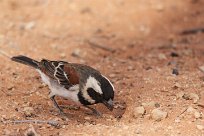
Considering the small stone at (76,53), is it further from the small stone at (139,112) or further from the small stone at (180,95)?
the small stone at (139,112)

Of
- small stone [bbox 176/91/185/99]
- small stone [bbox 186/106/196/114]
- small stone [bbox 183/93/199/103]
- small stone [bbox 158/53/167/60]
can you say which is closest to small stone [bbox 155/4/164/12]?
small stone [bbox 158/53/167/60]

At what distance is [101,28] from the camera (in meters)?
10.5

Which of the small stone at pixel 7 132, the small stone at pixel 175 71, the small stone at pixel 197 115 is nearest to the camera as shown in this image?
the small stone at pixel 7 132

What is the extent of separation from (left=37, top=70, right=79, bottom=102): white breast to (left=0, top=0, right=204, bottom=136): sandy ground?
227mm

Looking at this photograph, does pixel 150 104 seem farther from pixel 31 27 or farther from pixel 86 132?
pixel 31 27

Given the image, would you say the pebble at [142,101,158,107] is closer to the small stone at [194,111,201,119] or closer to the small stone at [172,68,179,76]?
the small stone at [194,111,201,119]

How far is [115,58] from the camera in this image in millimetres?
8773

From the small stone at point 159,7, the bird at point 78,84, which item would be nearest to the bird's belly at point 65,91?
the bird at point 78,84

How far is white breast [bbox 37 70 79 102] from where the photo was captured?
20.9ft

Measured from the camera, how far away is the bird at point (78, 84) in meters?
6.10

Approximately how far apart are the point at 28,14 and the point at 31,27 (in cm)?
84

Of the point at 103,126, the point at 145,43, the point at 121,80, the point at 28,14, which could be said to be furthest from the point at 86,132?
the point at 28,14

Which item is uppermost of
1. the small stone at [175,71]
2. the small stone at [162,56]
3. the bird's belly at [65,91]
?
the bird's belly at [65,91]

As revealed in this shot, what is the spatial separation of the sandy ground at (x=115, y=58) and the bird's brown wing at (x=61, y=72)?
37cm
